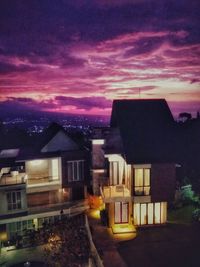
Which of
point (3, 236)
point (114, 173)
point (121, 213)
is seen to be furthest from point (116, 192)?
point (3, 236)

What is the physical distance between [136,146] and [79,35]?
1367cm

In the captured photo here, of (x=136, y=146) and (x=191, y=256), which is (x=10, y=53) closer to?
(x=136, y=146)

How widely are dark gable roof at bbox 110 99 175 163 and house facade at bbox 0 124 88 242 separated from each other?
6478 millimetres

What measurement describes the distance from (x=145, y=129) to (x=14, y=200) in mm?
13092

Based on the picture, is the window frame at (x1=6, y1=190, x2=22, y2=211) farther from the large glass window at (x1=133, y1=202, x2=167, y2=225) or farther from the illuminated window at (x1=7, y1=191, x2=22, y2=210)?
the large glass window at (x1=133, y1=202, x2=167, y2=225)

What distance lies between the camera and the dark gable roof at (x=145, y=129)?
59.7 feet

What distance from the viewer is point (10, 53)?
28.1m

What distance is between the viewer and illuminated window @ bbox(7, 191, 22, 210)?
23.2 m

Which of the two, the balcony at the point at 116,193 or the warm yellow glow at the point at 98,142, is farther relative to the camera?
the warm yellow glow at the point at 98,142

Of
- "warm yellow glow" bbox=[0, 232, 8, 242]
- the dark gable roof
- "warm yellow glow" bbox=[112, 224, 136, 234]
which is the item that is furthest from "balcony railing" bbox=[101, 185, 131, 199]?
"warm yellow glow" bbox=[0, 232, 8, 242]

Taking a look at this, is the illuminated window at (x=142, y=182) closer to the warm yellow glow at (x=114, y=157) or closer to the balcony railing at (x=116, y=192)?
the balcony railing at (x=116, y=192)

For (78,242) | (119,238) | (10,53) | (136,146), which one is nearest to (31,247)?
(78,242)

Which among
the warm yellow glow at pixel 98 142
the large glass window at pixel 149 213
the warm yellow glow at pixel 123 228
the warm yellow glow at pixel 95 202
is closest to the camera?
the warm yellow glow at pixel 123 228

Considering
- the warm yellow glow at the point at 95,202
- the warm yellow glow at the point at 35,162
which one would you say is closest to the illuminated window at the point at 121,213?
the warm yellow glow at the point at 95,202
